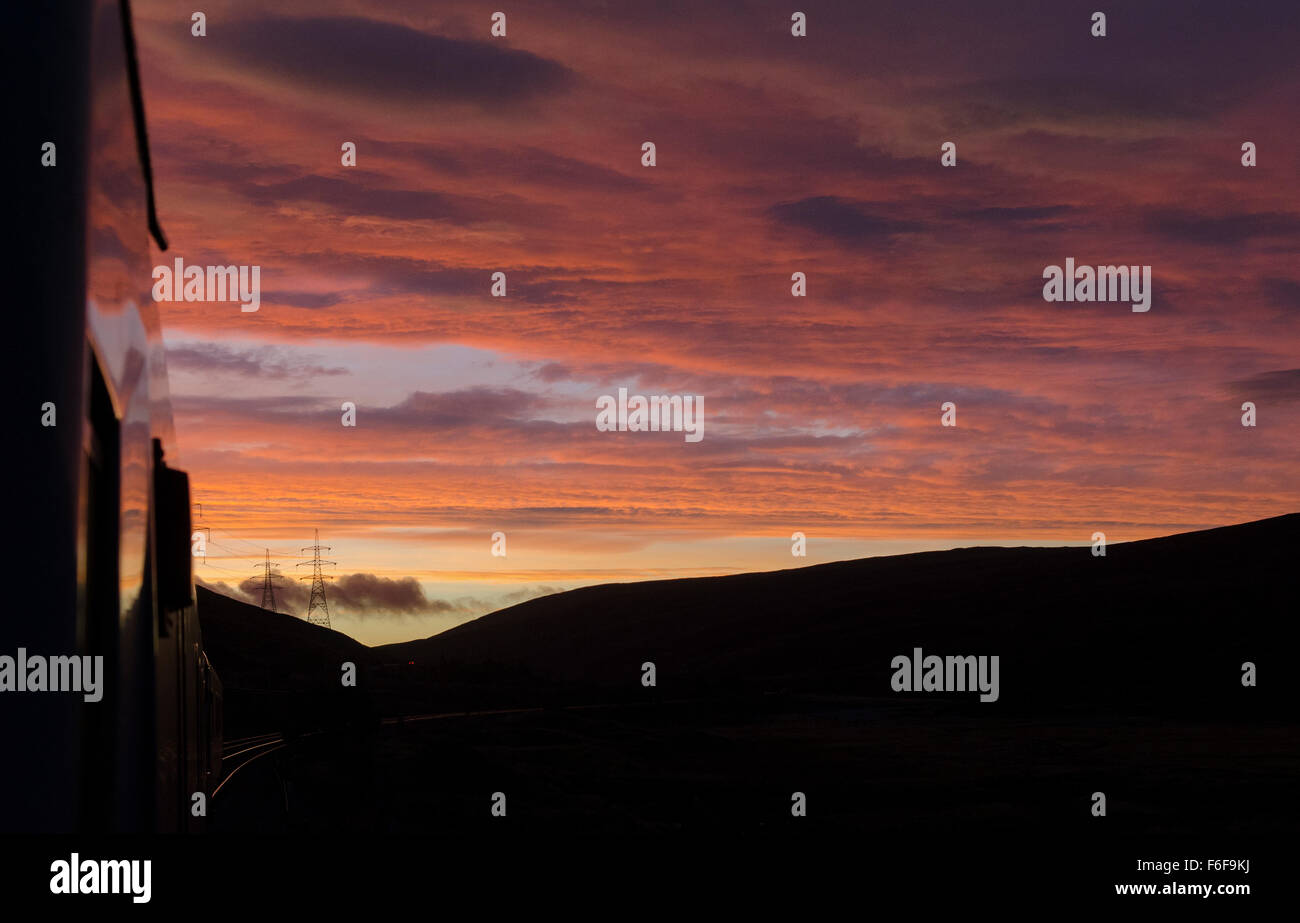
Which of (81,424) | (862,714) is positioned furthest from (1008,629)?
(81,424)

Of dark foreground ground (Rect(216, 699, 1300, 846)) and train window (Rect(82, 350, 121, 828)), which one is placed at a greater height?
train window (Rect(82, 350, 121, 828))

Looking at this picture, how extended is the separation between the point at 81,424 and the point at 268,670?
113 m

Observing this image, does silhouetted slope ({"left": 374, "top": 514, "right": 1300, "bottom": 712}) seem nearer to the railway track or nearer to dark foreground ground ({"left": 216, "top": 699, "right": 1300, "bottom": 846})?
dark foreground ground ({"left": 216, "top": 699, "right": 1300, "bottom": 846})

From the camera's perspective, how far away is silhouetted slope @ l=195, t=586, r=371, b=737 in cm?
4794

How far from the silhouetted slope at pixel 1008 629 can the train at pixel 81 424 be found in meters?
97.8

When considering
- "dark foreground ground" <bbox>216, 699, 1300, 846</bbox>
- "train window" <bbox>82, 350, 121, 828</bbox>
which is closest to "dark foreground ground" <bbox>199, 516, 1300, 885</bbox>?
"dark foreground ground" <bbox>216, 699, 1300, 846</bbox>

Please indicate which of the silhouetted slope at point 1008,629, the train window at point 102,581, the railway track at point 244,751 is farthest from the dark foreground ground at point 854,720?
the railway track at point 244,751

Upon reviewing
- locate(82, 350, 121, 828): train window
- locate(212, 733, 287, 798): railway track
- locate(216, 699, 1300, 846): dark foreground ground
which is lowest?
locate(216, 699, 1300, 846): dark foreground ground

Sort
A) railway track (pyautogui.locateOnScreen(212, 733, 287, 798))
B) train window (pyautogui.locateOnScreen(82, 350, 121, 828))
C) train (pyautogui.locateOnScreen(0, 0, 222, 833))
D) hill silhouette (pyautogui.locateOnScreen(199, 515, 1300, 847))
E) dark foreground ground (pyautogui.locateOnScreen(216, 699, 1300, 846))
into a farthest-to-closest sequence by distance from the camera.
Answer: railway track (pyautogui.locateOnScreen(212, 733, 287, 798)), hill silhouette (pyautogui.locateOnScreen(199, 515, 1300, 847)), dark foreground ground (pyautogui.locateOnScreen(216, 699, 1300, 846)), train window (pyautogui.locateOnScreen(82, 350, 121, 828)), train (pyautogui.locateOnScreen(0, 0, 222, 833))

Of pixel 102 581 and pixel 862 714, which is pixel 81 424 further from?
pixel 862 714

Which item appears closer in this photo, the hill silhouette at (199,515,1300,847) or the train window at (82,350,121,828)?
the train window at (82,350,121,828)

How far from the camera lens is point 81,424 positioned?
9.91 ft

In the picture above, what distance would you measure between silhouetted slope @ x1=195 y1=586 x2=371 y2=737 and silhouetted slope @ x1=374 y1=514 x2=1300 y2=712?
506 inches

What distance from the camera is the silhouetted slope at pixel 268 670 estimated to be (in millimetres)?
47938
